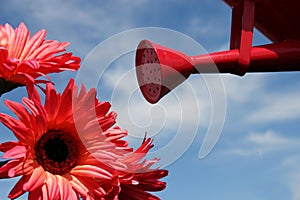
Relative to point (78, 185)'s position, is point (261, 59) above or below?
above

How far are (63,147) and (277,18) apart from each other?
1.65ft

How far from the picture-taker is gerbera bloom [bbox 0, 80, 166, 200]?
36cm

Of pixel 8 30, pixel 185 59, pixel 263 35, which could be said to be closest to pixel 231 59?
pixel 185 59

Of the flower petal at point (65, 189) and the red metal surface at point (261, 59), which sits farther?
the red metal surface at point (261, 59)

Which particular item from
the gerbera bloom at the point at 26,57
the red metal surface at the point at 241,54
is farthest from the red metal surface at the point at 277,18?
the gerbera bloom at the point at 26,57

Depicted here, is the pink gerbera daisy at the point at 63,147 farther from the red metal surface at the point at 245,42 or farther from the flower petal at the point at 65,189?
the red metal surface at the point at 245,42

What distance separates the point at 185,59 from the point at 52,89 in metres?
0.24

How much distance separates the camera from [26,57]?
0.44 m

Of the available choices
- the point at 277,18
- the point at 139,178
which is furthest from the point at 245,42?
the point at 139,178

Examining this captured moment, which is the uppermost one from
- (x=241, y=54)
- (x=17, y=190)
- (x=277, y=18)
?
(x=277, y=18)

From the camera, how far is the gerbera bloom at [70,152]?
36 cm

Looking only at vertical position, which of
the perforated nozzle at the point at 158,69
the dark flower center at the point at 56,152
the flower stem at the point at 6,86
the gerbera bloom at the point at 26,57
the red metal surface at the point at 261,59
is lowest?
the dark flower center at the point at 56,152

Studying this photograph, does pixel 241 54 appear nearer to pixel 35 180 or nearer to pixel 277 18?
pixel 277 18

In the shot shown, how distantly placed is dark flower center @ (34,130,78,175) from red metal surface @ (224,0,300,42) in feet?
1.40
